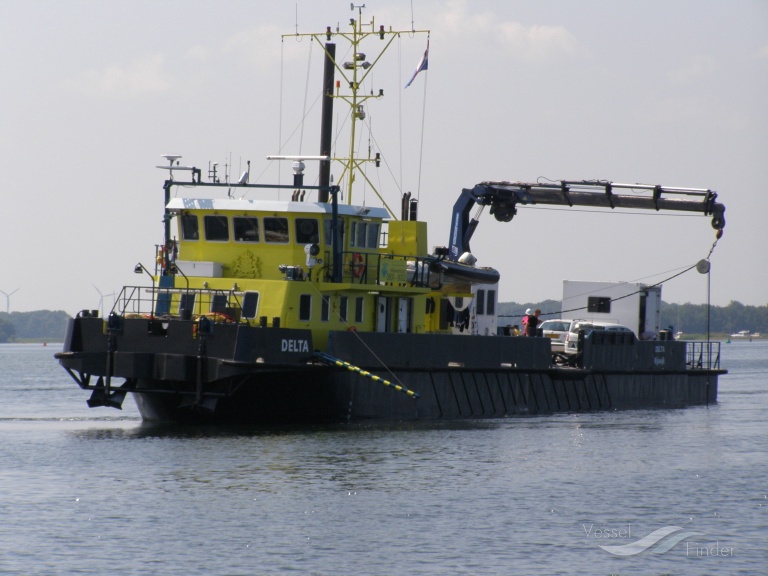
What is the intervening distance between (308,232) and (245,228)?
4.21ft

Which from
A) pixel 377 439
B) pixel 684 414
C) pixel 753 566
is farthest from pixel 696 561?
pixel 684 414

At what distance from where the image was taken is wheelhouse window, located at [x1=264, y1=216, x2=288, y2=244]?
2581 cm

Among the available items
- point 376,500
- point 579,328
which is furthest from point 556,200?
point 376,500

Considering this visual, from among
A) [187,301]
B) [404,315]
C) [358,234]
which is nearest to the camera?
[187,301]

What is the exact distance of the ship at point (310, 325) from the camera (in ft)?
77.9

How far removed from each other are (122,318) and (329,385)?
13.4 feet

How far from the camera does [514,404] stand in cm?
2998

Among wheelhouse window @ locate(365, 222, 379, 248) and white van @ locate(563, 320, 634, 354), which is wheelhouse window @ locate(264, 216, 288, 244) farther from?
white van @ locate(563, 320, 634, 354)

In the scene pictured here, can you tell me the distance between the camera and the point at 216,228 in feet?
85.9

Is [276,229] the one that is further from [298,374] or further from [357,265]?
[298,374]

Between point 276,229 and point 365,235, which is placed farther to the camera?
point 365,235

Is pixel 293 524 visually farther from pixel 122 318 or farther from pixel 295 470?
pixel 122 318

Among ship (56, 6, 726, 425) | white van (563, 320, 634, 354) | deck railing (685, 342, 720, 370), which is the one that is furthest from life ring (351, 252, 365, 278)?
deck railing (685, 342, 720, 370)

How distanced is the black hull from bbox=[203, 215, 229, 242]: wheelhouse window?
120 inches
